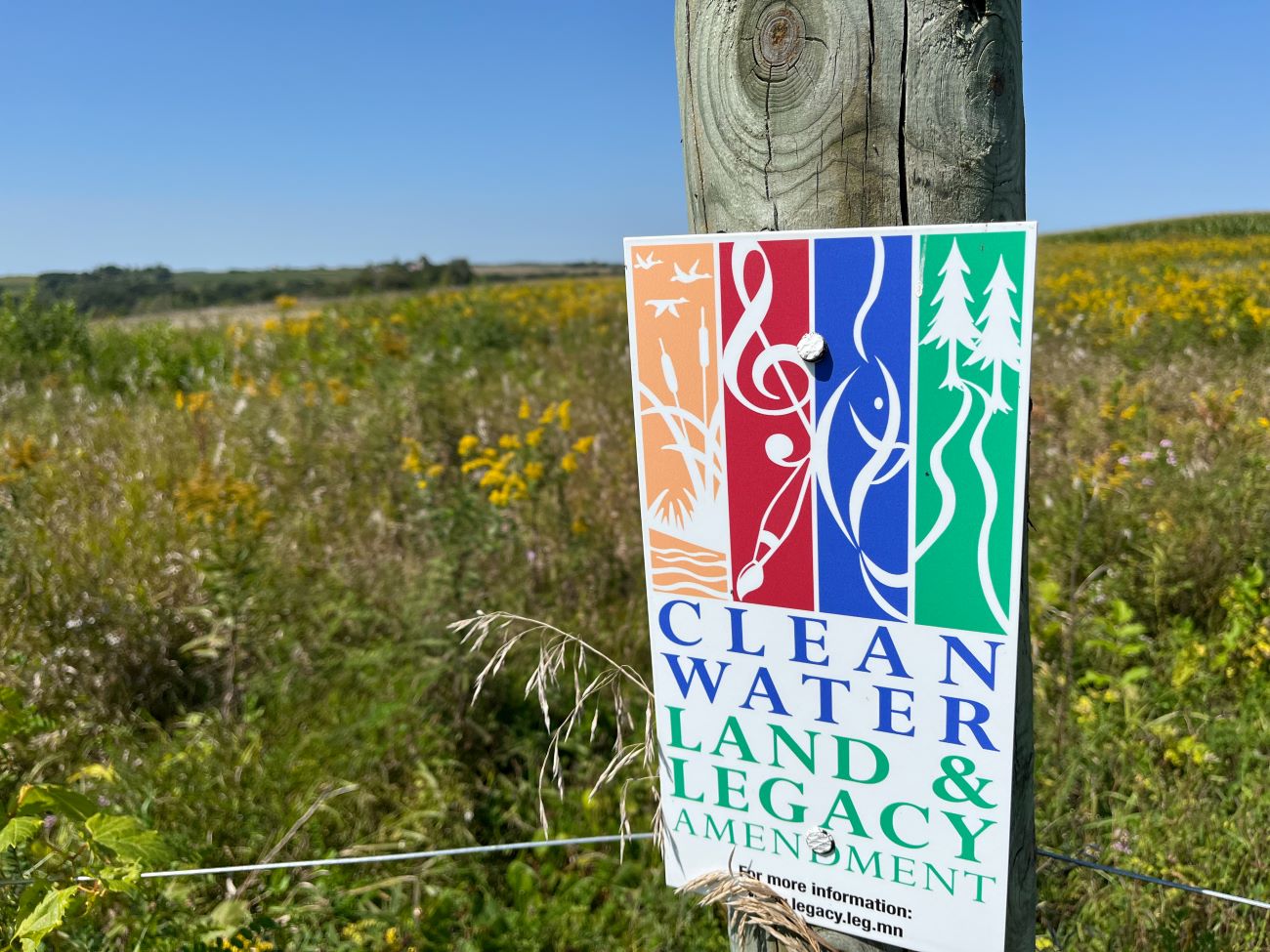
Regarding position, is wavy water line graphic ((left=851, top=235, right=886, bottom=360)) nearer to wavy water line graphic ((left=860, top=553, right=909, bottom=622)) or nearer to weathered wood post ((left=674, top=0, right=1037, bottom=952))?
weathered wood post ((left=674, top=0, right=1037, bottom=952))

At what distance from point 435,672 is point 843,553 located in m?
1.86

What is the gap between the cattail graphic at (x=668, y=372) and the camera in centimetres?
114

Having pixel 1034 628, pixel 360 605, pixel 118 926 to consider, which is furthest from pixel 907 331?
pixel 360 605

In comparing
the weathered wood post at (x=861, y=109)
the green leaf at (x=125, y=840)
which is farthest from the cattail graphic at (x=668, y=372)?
the green leaf at (x=125, y=840)

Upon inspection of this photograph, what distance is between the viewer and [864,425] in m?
1.04

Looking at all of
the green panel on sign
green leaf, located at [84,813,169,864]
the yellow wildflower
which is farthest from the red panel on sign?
the yellow wildflower

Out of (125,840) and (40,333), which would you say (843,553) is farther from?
(40,333)

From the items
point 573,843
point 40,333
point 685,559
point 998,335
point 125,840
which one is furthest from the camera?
point 40,333

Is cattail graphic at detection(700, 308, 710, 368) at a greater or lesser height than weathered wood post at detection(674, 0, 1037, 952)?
lesser

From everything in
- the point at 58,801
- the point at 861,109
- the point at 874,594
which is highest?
the point at 861,109

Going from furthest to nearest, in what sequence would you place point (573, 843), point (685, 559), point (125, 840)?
point (573, 843)
point (125, 840)
point (685, 559)

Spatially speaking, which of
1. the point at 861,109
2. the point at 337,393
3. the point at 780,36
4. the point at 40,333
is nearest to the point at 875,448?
the point at 861,109

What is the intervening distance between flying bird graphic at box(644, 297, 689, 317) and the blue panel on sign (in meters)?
0.19

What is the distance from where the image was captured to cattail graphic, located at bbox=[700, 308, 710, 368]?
43.6 inches
